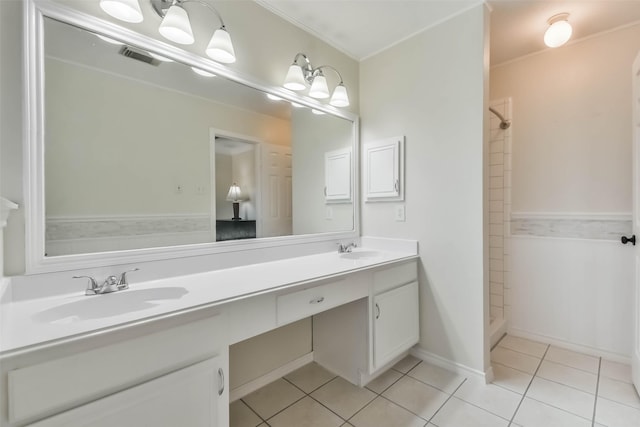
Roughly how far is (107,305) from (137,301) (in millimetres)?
99

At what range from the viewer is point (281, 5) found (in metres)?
1.77

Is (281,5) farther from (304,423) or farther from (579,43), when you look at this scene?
(304,423)

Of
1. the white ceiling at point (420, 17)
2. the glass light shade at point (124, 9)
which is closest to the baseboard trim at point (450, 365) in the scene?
the white ceiling at point (420, 17)

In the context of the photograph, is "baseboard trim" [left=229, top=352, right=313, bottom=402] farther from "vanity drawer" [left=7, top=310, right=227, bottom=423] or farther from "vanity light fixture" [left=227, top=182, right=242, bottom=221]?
"vanity light fixture" [left=227, top=182, right=242, bottom=221]

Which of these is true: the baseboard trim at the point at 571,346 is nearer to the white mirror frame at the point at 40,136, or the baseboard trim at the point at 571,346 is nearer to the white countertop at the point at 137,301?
the white countertop at the point at 137,301

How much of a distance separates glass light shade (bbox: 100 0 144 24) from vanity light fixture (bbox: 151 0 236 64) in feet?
0.33

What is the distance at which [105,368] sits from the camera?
2.67 ft

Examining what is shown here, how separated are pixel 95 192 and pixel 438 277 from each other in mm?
2063

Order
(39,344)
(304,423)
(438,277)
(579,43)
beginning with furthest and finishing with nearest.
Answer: (579,43) → (438,277) → (304,423) → (39,344)

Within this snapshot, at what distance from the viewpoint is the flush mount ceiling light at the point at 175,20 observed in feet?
3.76

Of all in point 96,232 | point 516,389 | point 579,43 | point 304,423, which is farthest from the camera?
point 579,43

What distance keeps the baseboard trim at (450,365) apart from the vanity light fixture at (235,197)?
1.65 meters

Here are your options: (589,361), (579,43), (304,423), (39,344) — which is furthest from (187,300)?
(579,43)

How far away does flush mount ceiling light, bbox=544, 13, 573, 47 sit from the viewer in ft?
6.08
